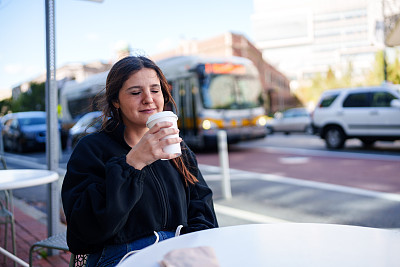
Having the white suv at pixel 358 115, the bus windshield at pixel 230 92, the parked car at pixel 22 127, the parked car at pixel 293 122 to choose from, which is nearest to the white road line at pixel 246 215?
the parked car at pixel 22 127

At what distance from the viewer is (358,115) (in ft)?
38.9

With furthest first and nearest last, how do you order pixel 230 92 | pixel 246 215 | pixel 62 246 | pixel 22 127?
pixel 230 92
pixel 22 127
pixel 246 215
pixel 62 246

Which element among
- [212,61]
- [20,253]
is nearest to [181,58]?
[212,61]

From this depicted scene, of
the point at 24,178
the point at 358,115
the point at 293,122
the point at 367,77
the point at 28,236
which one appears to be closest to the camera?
the point at 24,178

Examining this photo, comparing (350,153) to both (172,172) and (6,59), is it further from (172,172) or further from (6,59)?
(172,172)

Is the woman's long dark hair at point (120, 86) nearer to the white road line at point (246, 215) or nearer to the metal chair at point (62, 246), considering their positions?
the metal chair at point (62, 246)

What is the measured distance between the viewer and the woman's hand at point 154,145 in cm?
131

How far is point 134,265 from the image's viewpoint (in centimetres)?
108

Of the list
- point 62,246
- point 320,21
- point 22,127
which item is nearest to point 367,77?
point 320,21

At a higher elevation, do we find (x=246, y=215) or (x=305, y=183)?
(x=305, y=183)

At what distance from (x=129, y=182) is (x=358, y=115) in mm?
11631

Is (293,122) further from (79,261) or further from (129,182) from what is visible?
(129,182)

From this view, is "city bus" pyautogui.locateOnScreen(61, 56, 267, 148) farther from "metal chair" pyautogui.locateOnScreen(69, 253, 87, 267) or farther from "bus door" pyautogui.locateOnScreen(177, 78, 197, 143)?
"metal chair" pyautogui.locateOnScreen(69, 253, 87, 267)

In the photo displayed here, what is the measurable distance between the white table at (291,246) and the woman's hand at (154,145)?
290 mm
